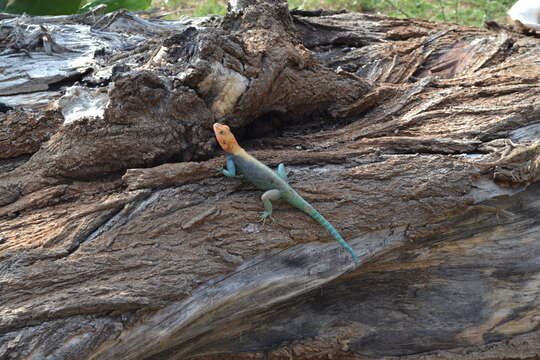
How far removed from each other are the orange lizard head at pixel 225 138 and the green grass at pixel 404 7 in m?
5.68

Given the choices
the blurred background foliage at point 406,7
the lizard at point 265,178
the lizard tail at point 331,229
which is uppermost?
the blurred background foliage at point 406,7

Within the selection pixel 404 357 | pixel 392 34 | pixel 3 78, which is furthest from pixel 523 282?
pixel 3 78

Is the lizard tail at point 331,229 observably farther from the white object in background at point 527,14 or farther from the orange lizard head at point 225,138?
the white object in background at point 527,14

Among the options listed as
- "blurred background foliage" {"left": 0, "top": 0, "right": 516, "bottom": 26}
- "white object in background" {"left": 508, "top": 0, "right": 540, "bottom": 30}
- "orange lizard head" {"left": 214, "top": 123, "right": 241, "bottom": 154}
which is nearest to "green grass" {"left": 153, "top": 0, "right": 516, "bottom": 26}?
"blurred background foliage" {"left": 0, "top": 0, "right": 516, "bottom": 26}

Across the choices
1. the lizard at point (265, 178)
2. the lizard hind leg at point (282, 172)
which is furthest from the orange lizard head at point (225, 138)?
the lizard hind leg at point (282, 172)

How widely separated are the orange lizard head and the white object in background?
11.2 feet

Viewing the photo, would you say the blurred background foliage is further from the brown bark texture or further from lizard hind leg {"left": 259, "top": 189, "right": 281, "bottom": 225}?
lizard hind leg {"left": 259, "top": 189, "right": 281, "bottom": 225}

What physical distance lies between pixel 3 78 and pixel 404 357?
346 centimetres

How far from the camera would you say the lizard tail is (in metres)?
2.84

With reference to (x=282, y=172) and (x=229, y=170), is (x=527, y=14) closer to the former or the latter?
(x=282, y=172)

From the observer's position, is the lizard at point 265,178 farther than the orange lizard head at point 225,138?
No

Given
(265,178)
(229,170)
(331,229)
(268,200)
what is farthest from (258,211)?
(331,229)

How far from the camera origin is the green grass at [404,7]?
831cm

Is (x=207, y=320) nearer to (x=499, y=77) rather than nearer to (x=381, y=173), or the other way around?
(x=381, y=173)
